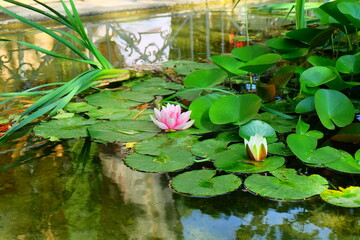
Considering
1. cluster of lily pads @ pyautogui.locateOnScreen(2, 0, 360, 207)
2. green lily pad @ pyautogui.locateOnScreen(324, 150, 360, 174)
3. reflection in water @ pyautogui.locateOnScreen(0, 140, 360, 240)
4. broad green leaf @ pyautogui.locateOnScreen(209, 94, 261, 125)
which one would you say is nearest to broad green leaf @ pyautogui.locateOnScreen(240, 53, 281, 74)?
cluster of lily pads @ pyautogui.locateOnScreen(2, 0, 360, 207)

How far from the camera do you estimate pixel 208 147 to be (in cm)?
164

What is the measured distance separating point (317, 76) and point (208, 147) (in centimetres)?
52

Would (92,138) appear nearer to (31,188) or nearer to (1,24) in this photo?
(31,188)

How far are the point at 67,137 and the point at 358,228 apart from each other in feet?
3.44

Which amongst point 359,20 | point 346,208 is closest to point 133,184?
point 346,208

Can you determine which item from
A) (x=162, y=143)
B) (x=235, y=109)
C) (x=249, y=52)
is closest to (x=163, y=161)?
(x=162, y=143)

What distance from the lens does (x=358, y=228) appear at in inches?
46.3

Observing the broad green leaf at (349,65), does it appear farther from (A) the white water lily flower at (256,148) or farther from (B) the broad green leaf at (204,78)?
(A) the white water lily flower at (256,148)

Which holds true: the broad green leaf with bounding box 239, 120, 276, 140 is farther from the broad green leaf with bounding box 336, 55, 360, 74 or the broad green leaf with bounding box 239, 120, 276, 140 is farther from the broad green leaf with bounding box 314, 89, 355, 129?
the broad green leaf with bounding box 336, 55, 360, 74

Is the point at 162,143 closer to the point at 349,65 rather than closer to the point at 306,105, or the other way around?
the point at 306,105

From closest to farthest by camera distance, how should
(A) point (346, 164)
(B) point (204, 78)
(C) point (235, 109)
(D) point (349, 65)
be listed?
(A) point (346, 164) → (C) point (235, 109) → (D) point (349, 65) → (B) point (204, 78)

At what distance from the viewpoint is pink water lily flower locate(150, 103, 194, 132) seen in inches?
69.6

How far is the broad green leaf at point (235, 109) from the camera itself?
1.71m

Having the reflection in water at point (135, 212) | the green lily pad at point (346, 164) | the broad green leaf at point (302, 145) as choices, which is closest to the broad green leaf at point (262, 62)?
the broad green leaf at point (302, 145)
